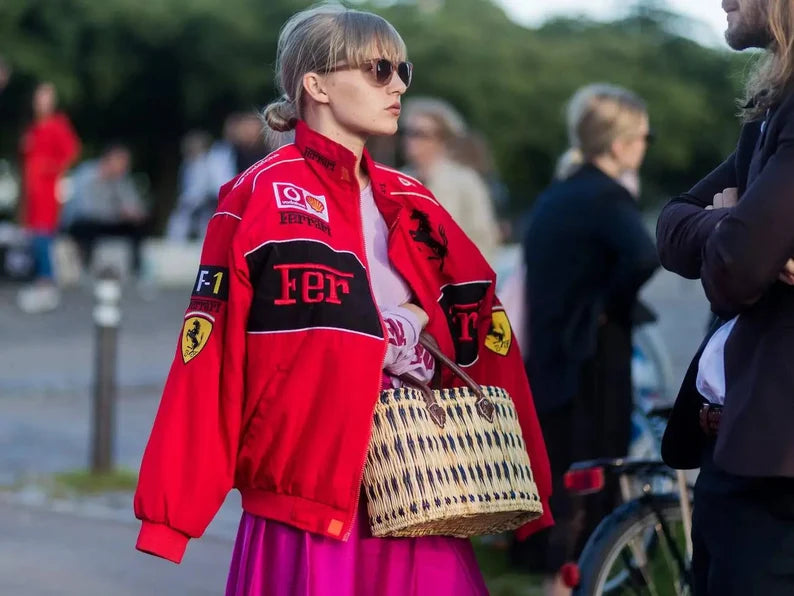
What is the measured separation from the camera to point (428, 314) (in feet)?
12.5

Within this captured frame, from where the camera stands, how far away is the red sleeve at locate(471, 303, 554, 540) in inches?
156

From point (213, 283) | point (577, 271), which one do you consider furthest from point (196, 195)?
point (213, 283)

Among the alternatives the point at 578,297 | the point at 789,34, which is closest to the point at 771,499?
the point at 789,34

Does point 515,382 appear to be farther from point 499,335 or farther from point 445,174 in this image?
point 445,174

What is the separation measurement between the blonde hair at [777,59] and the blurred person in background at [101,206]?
18540 mm

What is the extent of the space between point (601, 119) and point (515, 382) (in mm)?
2186

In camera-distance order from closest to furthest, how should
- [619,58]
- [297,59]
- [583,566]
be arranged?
[297,59]
[583,566]
[619,58]

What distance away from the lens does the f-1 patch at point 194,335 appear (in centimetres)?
361

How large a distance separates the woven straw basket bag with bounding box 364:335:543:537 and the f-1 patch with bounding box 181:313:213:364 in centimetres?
42

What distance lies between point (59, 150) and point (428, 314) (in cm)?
1409

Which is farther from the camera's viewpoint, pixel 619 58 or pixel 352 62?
pixel 619 58

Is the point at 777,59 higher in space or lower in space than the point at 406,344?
higher

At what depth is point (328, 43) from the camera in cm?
378

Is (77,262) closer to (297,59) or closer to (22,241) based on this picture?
(22,241)
